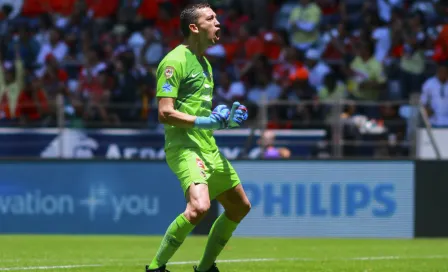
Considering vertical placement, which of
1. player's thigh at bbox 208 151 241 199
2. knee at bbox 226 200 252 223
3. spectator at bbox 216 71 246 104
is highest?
spectator at bbox 216 71 246 104

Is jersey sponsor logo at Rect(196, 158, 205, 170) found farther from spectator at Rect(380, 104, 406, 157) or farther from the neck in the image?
spectator at Rect(380, 104, 406, 157)

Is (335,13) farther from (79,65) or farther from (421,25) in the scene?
(79,65)

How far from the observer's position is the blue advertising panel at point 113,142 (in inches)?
654

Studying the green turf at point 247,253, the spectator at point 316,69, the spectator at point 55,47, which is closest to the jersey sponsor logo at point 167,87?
the green turf at point 247,253

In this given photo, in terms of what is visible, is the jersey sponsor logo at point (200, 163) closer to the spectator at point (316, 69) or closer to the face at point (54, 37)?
the spectator at point (316, 69)

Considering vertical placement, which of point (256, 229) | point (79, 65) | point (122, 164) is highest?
point (79, 65)

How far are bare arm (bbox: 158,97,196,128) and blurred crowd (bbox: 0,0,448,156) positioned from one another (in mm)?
8109

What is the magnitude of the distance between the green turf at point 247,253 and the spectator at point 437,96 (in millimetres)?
2413

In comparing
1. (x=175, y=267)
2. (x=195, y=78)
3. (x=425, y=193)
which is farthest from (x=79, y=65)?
(x=195, y=78)

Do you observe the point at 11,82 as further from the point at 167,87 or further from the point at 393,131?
the point at 167,87

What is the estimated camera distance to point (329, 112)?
1638 cm

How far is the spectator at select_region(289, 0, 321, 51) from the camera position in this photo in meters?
20.8

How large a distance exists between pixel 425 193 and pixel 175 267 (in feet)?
23.7

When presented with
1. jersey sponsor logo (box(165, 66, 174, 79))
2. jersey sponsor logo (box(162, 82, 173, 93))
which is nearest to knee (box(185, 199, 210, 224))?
jersey sponsor logo (box(162, 82, 173, 93))
